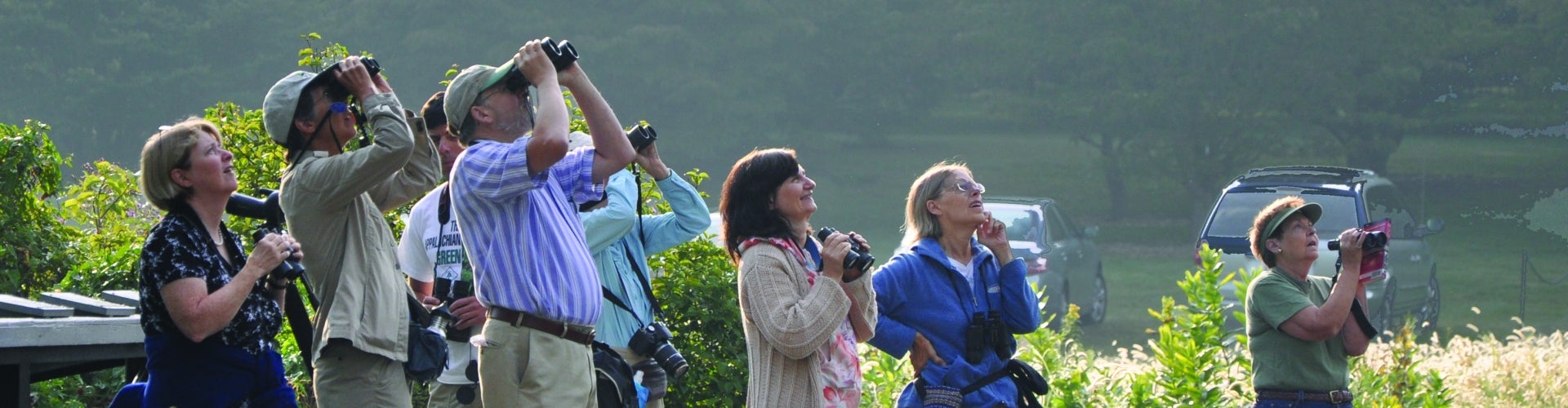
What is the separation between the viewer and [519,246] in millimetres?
3836

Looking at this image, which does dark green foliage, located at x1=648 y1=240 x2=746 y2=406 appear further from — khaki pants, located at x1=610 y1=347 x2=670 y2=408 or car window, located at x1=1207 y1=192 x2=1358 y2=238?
car window, located at x1=1207 y1=192 x2=1358 y2=238

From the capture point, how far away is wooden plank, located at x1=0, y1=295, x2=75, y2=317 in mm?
4355

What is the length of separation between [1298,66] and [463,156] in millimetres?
29165

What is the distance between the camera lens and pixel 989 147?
39.8m

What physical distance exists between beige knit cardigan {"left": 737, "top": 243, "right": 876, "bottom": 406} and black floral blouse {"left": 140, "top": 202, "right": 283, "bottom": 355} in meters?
1.29

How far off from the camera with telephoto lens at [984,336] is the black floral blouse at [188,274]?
7.18 feet

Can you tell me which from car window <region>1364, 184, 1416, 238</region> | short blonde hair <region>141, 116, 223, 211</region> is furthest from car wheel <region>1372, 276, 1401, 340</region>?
short blonde hair <region>141, 116, 223, 211</region>

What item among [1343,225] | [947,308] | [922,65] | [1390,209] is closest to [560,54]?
[947,308]

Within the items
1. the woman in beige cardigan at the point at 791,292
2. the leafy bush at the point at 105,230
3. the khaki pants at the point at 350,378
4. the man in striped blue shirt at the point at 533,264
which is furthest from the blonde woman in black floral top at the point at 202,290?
the leafy bush at the point at 105,230

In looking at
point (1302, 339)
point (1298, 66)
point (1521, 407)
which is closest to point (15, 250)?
point (1302, 339)

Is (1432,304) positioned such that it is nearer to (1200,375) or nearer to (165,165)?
(1200,375)

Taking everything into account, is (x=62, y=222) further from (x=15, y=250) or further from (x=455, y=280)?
(x=455, y=280)

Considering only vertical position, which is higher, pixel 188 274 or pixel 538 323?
pixel 188 274

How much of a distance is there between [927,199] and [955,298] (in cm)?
36
